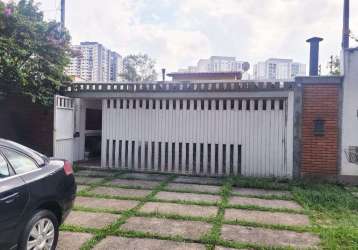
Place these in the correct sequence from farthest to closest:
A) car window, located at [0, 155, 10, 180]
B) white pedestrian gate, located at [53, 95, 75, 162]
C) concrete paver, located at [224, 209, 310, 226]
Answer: white pedestrian gate, located at [53, 95, 75, 162] → concrete paver, located at [224, 209, 310, 226] → car window, located at [0, 155, 10, 180]

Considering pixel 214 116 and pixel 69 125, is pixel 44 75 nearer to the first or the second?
pixel 69 125

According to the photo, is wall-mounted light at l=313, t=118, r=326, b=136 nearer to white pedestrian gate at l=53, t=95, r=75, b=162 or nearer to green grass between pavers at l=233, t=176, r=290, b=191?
green grass between pavers at l=233, t=176, r=290, b=191

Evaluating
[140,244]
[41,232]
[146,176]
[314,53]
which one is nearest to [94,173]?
[146,176]

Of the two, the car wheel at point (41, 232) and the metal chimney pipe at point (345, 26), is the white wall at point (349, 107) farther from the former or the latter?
the car wheel at point (41, 232)

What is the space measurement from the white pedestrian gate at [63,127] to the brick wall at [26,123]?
603 mm

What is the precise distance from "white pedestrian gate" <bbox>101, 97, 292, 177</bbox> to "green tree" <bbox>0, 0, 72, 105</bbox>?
1.61m

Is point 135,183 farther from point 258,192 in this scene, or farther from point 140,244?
point 140,244

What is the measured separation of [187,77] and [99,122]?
1230 cm

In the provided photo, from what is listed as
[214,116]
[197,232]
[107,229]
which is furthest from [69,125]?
[197,232]

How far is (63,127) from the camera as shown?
8.01m

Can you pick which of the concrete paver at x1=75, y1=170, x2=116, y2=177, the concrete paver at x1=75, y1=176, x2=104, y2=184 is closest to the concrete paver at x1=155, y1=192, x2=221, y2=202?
the concrete paver at x1=75, y1=176, x2=104, y2=184

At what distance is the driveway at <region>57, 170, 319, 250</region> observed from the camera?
11.9ft

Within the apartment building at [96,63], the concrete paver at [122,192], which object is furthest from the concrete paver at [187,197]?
the apartment building at [96,63]

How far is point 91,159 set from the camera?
9711 millimetres
